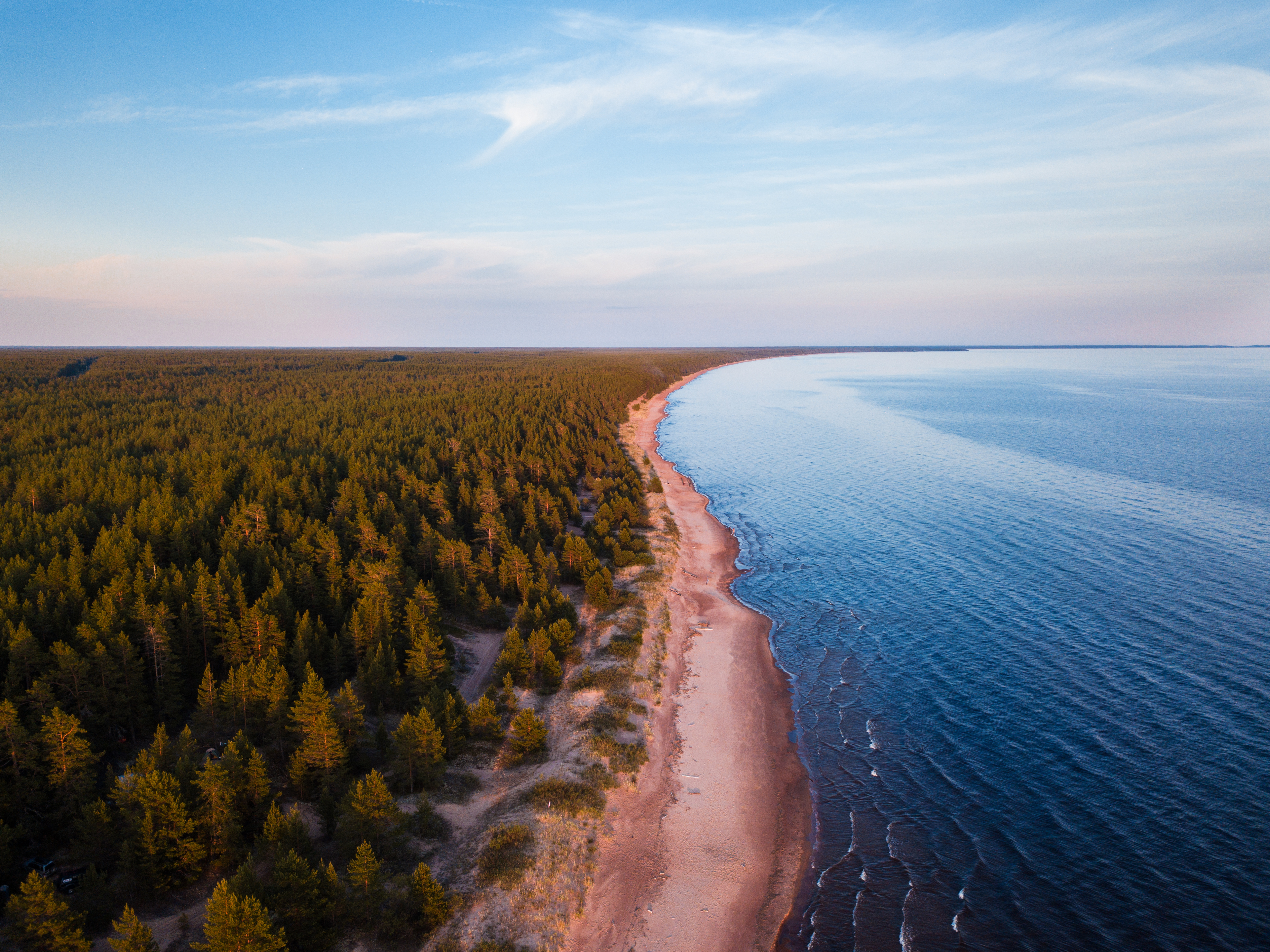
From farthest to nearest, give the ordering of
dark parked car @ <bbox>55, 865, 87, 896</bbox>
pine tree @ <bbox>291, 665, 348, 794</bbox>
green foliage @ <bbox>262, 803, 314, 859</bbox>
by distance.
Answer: pine tree @ <bbox>291, 665, 348, 794</bbox> → green foliage @ <bbox>262, 803, 314, 859</bbox> → dark parked car @ <bbox>55, 865, 87, 896</bbox>

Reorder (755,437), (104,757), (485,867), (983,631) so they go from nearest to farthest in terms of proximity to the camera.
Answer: (485,867) → (104,757) → (983,631) → (755,437)

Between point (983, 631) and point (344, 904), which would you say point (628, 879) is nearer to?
point (344, 904)

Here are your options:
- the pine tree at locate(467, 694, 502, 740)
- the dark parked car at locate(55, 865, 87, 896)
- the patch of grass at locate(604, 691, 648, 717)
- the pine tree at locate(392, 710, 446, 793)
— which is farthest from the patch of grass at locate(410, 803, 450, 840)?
the patch of grass at locate(604, 691, 648, 717)

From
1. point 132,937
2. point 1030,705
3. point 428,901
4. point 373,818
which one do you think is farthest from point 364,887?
point 1030,705

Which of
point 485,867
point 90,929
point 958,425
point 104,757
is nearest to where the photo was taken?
point 90,929

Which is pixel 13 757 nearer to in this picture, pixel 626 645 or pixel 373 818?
pixel 373 818

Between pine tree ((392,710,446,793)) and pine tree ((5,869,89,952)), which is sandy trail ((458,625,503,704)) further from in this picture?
pine tree ((5,869,89,952))

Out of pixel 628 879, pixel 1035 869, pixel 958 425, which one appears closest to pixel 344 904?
pixel 628 879
